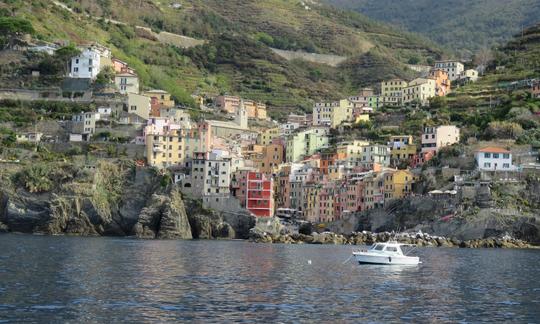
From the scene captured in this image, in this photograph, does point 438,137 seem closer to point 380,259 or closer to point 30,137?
point 30,137

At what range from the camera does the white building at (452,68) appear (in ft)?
494

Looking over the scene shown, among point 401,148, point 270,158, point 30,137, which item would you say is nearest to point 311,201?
point 401,148

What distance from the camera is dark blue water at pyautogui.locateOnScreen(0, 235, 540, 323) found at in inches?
1560

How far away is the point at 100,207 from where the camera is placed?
99.1 m

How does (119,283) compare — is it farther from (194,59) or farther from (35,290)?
(194,59)

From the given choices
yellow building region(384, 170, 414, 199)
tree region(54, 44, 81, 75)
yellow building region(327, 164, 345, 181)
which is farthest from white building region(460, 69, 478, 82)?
tree region(54, 44, 81, 75)

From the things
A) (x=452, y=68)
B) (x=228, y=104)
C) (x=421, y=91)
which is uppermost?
(x=452, y=68)

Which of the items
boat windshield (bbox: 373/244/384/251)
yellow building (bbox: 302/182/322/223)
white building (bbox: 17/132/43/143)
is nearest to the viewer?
boat windshield (bbox: 373/244/384/251)

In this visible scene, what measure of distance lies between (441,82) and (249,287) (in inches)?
3759

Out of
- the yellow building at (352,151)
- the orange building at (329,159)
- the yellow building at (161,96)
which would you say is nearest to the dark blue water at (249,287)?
the yellow building at (352,151)

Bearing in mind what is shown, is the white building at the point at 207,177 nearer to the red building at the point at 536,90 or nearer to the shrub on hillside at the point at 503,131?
the shrub on hillside at the point at 503,131

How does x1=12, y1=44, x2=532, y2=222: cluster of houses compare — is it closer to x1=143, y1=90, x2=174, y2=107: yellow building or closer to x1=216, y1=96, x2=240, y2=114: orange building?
x1=143, y1=90, x2=174, y2=107: yellow building

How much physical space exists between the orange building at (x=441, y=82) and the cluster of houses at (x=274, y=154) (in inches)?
9.4

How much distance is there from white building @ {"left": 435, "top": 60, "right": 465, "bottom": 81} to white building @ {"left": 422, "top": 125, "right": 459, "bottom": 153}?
3766cm
